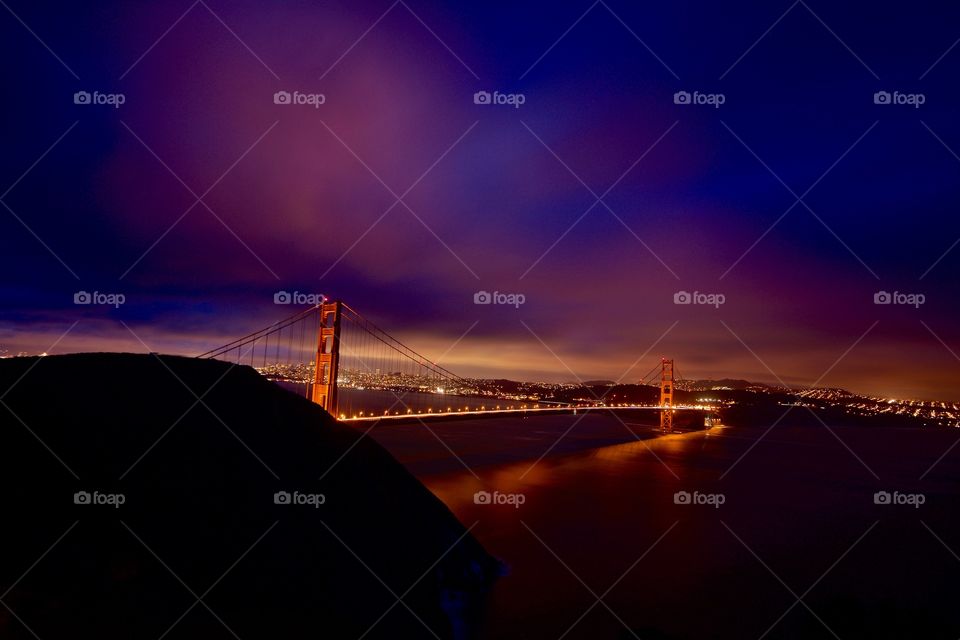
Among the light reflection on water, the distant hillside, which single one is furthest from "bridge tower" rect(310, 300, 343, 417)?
the distant hillside

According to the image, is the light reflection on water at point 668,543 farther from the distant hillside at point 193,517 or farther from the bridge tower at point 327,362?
the bridge tower at point 327,362

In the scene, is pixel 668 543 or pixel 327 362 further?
pixel 327 362

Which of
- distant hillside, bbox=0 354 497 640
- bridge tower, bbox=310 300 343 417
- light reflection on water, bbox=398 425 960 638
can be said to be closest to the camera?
distant hillside, bbox=0 354 497 640

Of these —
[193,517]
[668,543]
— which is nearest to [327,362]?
[668,543]

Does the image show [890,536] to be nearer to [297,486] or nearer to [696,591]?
[696,591]

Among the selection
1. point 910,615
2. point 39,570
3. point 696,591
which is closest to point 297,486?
point 39,570

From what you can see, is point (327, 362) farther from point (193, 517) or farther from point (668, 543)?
point (193, 517)

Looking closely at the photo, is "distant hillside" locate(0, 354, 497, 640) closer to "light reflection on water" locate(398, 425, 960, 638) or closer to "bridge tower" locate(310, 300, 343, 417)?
"light reflection on water" locate(398, 425, 960, 638)
